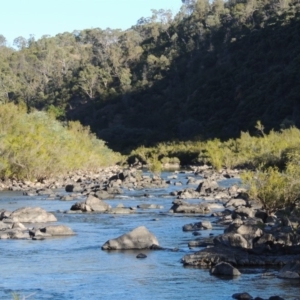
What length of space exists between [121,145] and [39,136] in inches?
2263

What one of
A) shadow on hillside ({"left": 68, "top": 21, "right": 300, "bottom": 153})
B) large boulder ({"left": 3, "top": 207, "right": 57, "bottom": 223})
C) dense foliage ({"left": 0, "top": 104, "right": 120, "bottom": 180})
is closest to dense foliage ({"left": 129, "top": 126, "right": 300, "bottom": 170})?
shadow on hillside ({"left": 68, "top": 21, "right": 300, "bottom": 153})

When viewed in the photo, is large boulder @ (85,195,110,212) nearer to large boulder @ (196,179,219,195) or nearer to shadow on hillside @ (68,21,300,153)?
large boulder @ (196,179,219,195)

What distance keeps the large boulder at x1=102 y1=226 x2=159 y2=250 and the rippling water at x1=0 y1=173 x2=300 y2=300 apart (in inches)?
15.8

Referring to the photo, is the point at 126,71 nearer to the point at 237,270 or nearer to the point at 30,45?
the point at 30,45

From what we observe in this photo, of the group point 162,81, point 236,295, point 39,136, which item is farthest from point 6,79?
point 236,295

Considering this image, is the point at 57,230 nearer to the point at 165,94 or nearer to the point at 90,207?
the point at 90,207

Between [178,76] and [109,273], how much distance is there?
4361 inches

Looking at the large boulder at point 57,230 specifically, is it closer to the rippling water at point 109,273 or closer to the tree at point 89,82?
the rippling water at point 109,273

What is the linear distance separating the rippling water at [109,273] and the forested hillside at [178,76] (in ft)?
211

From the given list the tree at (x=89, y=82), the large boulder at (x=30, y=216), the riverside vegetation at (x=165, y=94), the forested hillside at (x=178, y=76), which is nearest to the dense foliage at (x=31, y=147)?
the riverside vegetation at (x=165, y=94)

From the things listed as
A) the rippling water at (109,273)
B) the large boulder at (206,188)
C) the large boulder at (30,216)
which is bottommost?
the rippling water at (109,273)

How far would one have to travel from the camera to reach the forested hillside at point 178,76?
104250mm

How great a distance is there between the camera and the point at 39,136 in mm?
50750

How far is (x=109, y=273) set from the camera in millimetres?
18703
